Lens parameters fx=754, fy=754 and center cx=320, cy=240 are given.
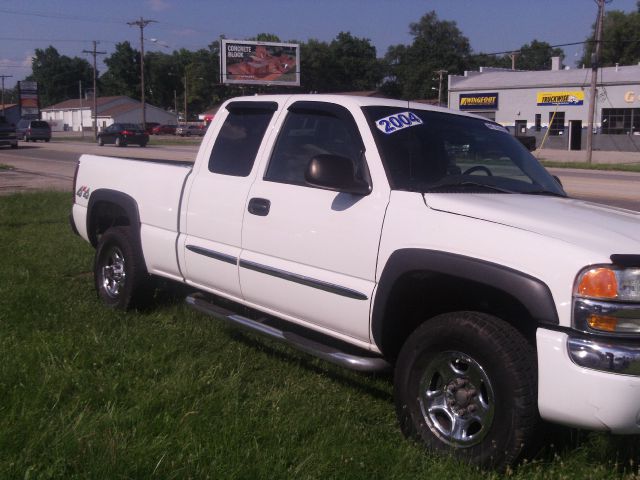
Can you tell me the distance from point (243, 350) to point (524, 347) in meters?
2.46

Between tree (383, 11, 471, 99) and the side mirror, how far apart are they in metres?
36.5

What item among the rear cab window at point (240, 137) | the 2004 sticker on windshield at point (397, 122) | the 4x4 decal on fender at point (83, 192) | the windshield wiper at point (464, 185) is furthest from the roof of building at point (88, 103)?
the windshield wiper at point (464, 185)

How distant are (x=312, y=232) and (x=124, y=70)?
446 ft

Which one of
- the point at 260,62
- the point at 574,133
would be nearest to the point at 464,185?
the point at 574,133

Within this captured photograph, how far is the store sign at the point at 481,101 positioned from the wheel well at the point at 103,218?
51372 mm

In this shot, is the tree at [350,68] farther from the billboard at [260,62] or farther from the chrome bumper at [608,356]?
the chrome bumper at [608,356]

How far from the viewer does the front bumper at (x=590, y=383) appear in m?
3.13

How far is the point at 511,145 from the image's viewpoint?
16.8 ft

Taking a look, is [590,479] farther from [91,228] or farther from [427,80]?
[427,80]

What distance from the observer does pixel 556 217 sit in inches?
148

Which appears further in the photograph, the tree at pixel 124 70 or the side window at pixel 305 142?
the tree at pixel 124 70

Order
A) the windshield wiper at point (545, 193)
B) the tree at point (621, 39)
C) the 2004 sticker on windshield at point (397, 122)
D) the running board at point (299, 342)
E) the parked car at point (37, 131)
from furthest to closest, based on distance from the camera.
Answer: the tree at point (621, 39) → the parked car at point (37, 131) → the windshield wiper at point (545, 193) → the 2004 sticker on windshield at point (397, 122) → the running board at point (299, 342)

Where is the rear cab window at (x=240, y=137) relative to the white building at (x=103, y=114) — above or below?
below

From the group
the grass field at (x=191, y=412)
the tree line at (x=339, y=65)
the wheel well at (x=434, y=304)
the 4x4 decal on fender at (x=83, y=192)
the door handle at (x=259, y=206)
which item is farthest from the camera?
the tree line at (x=339, y=65)
